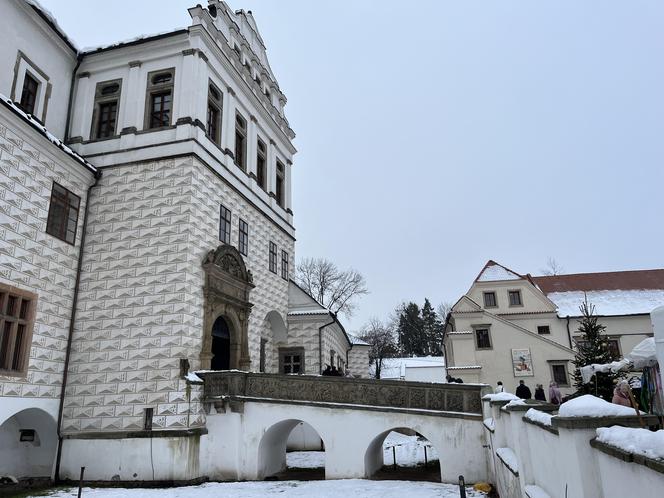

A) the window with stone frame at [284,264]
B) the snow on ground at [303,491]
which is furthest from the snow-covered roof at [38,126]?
the snow on ground at [303,491]

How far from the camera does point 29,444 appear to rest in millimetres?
14742

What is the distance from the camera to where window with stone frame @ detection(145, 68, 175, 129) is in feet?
57.5

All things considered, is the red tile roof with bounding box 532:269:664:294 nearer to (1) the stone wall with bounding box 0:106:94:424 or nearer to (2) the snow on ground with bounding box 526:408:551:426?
(1) the stone wall with bounding box 0:106:94:424

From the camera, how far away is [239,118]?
2053 centimetres

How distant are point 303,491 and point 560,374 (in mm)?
23349

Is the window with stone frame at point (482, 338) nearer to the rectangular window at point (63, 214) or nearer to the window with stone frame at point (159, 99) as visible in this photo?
the window with stone frame at point (159, 99)

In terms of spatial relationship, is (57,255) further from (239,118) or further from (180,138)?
(239,118)

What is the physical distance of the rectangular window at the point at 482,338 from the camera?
1267 inches

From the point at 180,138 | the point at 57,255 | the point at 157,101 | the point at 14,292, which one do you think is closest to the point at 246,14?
the point at 157,101

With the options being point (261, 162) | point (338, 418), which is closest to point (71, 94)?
point (261, 162)

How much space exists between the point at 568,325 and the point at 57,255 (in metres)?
30.7

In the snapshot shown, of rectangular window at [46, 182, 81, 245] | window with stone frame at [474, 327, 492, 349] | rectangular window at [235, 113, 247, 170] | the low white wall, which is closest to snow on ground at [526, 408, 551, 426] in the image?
the low white wall

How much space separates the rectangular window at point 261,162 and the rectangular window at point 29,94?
8318 mm

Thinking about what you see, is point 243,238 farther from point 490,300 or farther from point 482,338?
point 490,300
